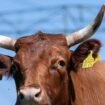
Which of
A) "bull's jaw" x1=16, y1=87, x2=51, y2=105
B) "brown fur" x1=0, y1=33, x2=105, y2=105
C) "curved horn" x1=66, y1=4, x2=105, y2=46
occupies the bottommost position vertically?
"bull's jaw" x1=16, y1=87, x2=51, y2=105

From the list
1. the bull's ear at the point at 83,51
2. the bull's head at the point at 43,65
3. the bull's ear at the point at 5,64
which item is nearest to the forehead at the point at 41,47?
the bull's head at the point at 43,65

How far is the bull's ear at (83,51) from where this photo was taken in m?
14.2

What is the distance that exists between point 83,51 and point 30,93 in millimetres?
2003

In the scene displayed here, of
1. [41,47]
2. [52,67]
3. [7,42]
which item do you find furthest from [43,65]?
[7,42]

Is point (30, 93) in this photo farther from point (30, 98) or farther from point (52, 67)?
point (52, 67)

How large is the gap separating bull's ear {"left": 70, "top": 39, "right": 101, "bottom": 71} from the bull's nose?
5.31ft

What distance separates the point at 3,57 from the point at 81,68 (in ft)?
5.23

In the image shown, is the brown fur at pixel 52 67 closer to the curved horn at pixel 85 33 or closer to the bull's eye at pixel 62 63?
the bull's eye at pixel 62 63

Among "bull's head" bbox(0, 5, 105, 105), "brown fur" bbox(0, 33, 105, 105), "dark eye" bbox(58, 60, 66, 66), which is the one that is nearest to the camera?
"bull's head" bbox(0, 5, 105, 105)

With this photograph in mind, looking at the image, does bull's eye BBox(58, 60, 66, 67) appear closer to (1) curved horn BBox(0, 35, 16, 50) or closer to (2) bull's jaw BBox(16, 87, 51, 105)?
(2) bull's jaw BBox(16, 87, 51, 105)

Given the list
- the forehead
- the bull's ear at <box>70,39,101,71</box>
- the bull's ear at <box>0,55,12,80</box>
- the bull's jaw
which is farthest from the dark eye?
the bull's ear at <box>0,55,12,80</box>

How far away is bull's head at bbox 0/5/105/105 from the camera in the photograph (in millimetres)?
13010

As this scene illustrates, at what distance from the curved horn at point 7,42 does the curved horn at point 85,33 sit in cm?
115

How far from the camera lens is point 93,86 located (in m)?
15.2
